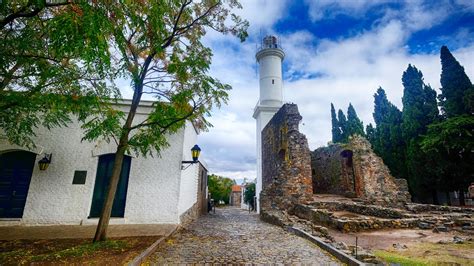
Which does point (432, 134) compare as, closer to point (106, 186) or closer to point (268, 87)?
point (268, 87)

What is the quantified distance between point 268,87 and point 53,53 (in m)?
17.5

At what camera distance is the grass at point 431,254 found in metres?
4.00

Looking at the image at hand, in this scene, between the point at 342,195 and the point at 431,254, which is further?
the point at 342,195

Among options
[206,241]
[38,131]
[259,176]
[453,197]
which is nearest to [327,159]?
[259,176]

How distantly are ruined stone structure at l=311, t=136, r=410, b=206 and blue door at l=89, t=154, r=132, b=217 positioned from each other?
12085 mm

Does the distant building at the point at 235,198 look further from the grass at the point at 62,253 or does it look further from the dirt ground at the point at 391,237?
the grass at the point at 62,253

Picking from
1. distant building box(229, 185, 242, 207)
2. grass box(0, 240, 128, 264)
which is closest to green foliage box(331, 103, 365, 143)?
grass box(0, 240, 128, 264)

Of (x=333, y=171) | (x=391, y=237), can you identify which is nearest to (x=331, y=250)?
(x=391, y=237)

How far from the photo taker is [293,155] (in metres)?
11.7

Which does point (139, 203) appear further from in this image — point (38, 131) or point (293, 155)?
point (293, 155)

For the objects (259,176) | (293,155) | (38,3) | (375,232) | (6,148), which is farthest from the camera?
(259,176)

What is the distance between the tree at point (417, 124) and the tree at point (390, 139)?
0.98 meters

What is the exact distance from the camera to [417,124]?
1792 centimetres

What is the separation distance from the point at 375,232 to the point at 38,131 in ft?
38.3
